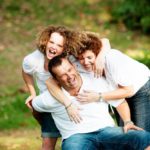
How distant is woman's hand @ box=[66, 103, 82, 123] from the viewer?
5227mm

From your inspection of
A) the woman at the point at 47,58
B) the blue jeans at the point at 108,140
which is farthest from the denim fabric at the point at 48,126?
the blue jeans at the point at 108,140

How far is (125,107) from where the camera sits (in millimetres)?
5453

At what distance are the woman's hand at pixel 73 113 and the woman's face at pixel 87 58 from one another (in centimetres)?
38

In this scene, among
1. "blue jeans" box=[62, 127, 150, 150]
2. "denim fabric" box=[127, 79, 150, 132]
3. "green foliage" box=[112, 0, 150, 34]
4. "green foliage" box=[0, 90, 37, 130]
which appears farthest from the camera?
"green foliage" box=[112, 0, 150, 34]

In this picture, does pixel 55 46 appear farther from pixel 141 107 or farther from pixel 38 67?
pixel 141 107

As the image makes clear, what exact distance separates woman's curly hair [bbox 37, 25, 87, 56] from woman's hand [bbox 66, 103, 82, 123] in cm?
48

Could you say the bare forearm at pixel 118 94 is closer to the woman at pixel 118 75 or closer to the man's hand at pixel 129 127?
the woman at pixel 118 75

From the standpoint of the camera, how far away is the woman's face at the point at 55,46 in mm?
5355

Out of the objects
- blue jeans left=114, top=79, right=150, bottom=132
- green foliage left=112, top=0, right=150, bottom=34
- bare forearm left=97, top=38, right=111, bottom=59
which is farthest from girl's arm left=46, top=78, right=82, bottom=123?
green foliage left=112, top=0, right=150, bottom=34

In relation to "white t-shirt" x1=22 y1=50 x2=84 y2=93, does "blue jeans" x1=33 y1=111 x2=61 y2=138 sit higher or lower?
lower

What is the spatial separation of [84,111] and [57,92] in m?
0.30

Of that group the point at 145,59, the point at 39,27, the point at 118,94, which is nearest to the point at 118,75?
the point at 118,94

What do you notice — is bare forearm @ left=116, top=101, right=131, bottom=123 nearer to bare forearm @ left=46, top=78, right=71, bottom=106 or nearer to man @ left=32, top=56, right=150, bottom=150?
man @ left=32, top=56, right=150, bottom=150

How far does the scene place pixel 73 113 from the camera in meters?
5.22
